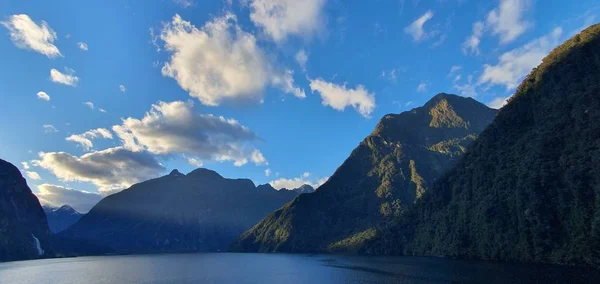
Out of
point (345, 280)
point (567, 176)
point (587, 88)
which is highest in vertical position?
point (587, 88)

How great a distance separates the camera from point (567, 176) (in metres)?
137

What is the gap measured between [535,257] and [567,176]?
32.9 meters

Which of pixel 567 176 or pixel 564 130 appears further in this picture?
pixel 564 130

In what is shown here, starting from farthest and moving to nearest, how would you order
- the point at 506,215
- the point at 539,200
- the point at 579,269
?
the point at 506,215, the point at 539,200, the point at 579,269

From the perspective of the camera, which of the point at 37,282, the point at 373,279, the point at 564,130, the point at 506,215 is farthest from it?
the point at 506,215

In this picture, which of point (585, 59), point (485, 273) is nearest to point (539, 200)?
point (485, 273)

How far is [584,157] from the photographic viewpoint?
135 metres

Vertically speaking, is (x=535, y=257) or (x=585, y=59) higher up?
(x=585, y=59)

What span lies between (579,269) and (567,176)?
4427 centimetres

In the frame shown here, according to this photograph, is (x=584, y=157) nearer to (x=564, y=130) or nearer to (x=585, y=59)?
(x=564, y=130)

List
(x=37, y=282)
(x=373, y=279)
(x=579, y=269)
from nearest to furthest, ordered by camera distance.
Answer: (x=579, y=269) < (x=373, y=279) < (x=37, y=282)

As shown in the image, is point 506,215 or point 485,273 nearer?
point 485,273

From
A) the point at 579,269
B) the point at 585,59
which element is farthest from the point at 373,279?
the point at 585,59

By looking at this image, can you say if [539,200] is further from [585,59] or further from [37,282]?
[37,282]
